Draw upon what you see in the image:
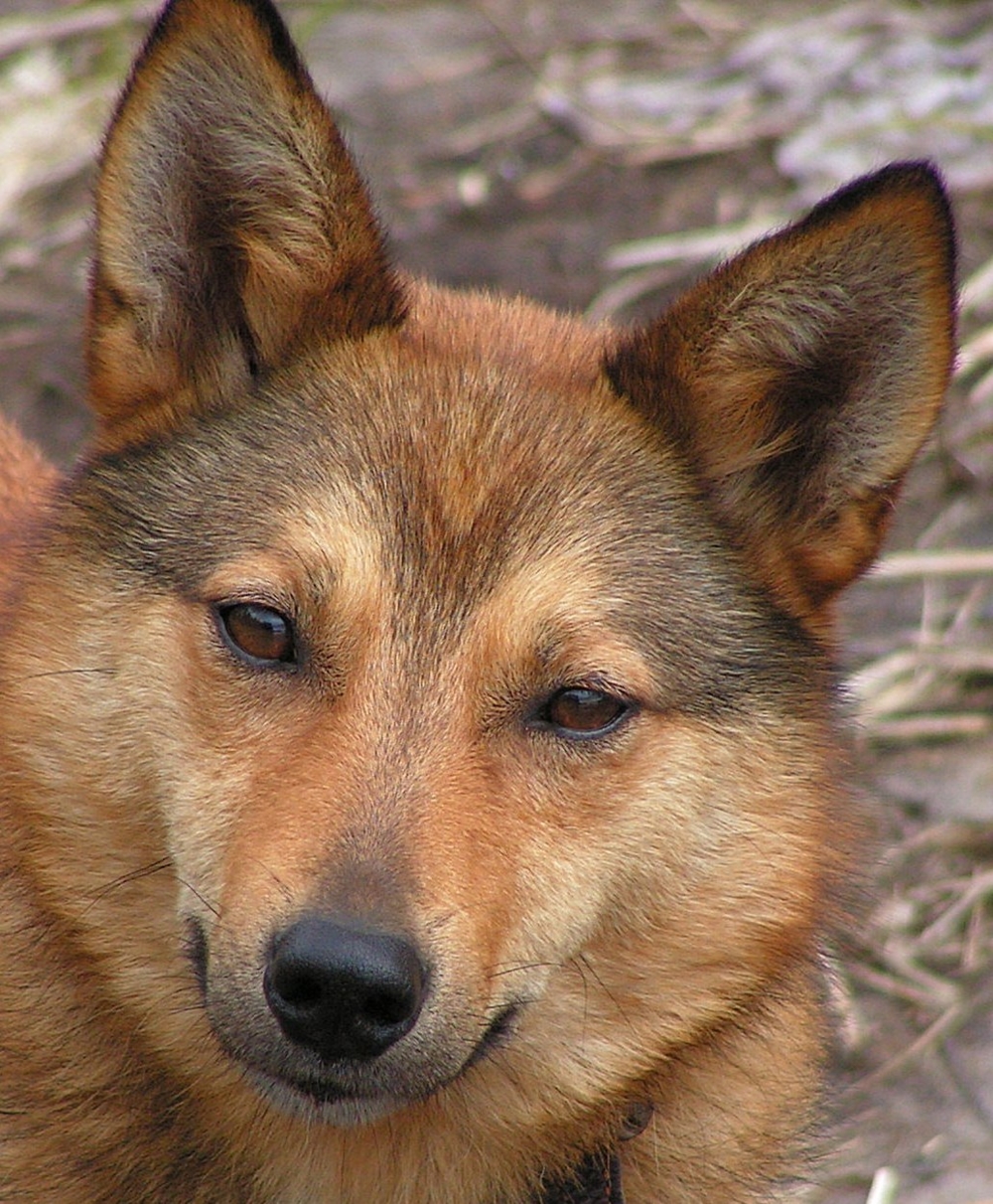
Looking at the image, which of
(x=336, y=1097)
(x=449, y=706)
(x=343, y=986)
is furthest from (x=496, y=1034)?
(x=449, y=706)

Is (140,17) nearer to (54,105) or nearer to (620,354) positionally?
(54,105)

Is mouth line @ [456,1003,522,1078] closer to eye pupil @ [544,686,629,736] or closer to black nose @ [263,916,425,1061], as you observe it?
black nose @ [263,916,425,1061]

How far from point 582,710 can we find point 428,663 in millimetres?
338

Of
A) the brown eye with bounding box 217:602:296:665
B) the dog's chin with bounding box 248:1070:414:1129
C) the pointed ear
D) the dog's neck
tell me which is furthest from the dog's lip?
the pointed ear

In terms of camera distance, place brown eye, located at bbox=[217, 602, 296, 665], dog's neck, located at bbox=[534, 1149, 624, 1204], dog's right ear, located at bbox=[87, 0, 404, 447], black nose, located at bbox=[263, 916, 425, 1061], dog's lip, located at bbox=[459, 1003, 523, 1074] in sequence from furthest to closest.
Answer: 1. dog's neck, located at bbox=[534, 1149, 624, 1204]
2. dog's right ear, located at bbox=[87, 0, 404, 447]
3. brown eye, located at bbox=[217, 602, 296, 665]
4. dog's lip, located at bbox=[459, 1003, 523, 1074]
5. black nose, located at bbox=[263, 916, 425, 1061]

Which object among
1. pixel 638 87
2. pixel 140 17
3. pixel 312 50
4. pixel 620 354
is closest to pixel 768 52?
→ pixel 638 87

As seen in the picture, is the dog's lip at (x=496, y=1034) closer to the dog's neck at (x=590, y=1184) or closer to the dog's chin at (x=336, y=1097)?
the dog's chin at (x=336, y=1097)

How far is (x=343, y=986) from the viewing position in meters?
2.99

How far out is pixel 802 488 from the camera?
12.7 feet

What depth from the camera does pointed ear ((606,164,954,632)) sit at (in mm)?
3527

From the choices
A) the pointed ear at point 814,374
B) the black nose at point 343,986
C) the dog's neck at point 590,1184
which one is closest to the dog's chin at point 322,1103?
the black nose at point 343,986

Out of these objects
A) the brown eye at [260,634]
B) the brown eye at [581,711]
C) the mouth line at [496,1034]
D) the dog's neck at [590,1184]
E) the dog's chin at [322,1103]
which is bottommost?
the dog's neck at [590,1184]

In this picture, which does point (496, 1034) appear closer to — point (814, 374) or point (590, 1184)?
point (590, 1184)

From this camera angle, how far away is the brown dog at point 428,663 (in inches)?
133
